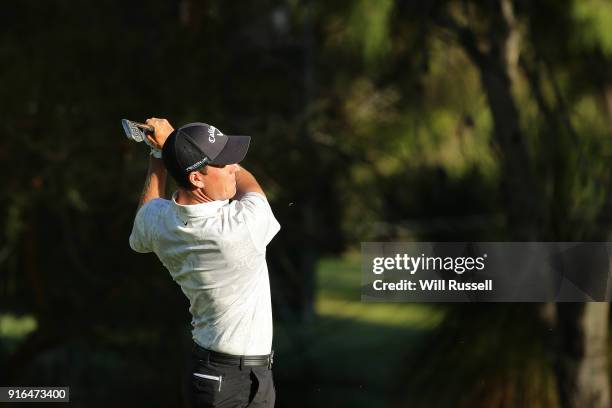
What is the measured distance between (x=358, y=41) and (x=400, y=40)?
0.43m

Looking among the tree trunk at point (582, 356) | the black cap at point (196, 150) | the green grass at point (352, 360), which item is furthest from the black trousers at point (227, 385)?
the green grass at point (352, 360)

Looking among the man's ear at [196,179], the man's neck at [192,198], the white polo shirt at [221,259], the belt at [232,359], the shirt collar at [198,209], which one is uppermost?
the man's ear at [196,179]

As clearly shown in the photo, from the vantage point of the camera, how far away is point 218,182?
11.3ft

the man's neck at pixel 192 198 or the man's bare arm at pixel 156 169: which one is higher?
the man's bare arm at pixel 156 169

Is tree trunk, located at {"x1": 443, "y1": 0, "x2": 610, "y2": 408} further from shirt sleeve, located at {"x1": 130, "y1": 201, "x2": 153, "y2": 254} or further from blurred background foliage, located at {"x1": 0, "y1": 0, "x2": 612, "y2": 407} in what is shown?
shirt sleeve, located at {"x1": 130, "y1": 201, "x2": 153, "y2": 254}

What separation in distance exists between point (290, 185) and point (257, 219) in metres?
4.05

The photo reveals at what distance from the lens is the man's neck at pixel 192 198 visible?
3.42 m

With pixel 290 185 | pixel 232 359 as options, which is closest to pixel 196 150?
pixel 232 359

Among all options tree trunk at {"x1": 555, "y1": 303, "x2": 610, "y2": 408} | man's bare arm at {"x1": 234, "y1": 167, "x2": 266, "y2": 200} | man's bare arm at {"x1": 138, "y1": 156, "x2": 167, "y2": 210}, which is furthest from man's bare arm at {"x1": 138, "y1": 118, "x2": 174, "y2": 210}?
tree trunk at {"x1": 555, "y1": 303, "x2": 610, "y2": 408}

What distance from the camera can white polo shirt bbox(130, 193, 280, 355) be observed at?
337 cm

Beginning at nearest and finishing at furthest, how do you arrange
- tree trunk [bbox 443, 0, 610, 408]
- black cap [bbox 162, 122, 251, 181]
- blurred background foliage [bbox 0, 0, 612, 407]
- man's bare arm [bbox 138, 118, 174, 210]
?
black cap [bbox 162, 122, 251, 181] → man's bare arm [bbox 138, 118, 174, 210] → tree trunk [bbox 443, 0, 610, 408] → blurred background foliage [bbox 0, 0, 612, 407]

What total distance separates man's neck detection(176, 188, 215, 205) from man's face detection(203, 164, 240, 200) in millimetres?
16

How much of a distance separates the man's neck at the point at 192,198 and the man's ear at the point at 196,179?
0.09 ft

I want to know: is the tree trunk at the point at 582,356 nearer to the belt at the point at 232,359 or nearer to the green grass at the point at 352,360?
the green grass at the point at 352,360
